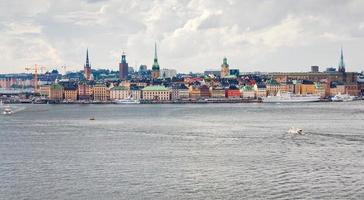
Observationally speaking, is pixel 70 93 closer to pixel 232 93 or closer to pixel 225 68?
pixel 232 93

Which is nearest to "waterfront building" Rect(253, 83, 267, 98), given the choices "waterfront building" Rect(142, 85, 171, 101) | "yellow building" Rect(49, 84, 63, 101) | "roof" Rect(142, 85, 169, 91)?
"waterfront building" Rect(142, 85, 171, 101)

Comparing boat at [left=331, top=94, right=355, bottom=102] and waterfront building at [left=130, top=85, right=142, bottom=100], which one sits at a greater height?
waterfront building at [left=130, top=85, right=142, bottom=100]

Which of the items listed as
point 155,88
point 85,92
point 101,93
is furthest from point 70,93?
point 155,88

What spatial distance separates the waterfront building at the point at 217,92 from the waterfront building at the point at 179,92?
2358mm

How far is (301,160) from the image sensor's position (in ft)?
59.6

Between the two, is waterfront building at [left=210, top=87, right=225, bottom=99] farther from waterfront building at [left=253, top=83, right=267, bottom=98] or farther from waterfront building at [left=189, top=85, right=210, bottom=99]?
waterfront building at [left=253, top=83, right=267, bottom=98]

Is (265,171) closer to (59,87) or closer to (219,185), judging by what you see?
(219,185)

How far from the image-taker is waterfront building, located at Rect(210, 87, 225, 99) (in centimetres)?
7444

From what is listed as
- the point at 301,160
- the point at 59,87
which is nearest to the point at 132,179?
the point at 301,160

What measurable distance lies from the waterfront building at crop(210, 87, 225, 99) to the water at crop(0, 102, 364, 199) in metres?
46.3

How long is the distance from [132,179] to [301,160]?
178 inches

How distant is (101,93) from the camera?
75500 millimetres

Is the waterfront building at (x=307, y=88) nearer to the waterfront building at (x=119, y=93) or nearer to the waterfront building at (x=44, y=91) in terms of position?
the waterfront building at (x=119, y=93)

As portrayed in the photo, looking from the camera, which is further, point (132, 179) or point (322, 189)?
point (132, 179)
